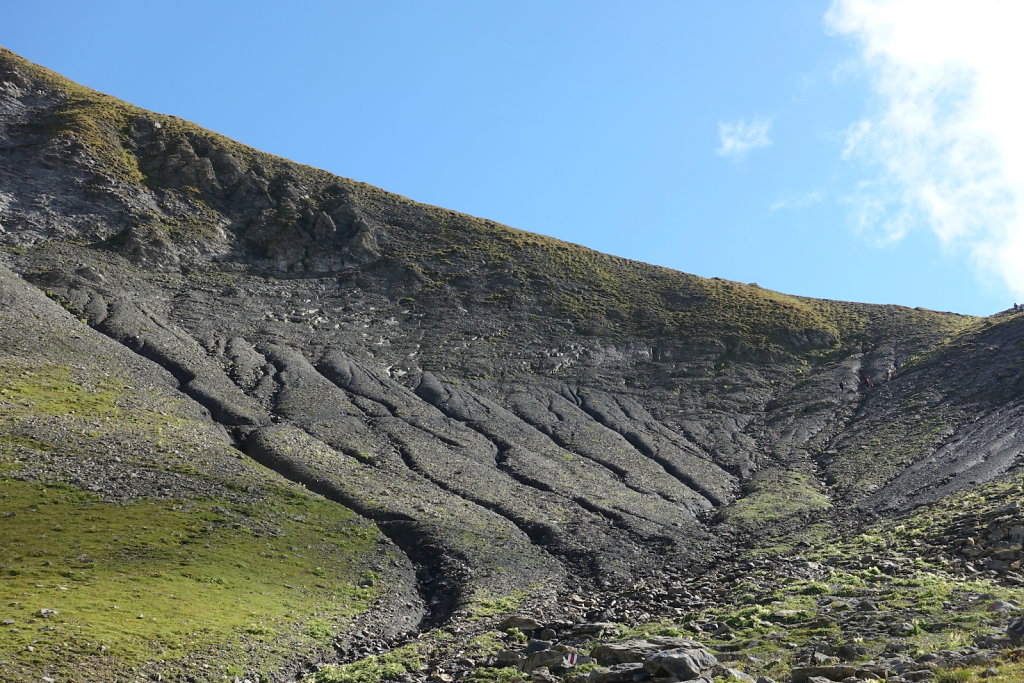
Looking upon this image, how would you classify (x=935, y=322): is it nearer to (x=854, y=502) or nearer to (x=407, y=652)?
(x=854, y=502)

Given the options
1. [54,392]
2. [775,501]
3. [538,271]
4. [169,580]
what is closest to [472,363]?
[538,271]

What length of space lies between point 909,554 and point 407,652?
28.6 meters

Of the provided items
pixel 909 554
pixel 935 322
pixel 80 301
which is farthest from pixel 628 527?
pixel 935 322

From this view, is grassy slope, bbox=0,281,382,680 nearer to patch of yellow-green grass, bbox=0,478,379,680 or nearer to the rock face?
patch of yellow-green grass, bbox=0,478,379,680

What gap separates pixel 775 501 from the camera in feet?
224

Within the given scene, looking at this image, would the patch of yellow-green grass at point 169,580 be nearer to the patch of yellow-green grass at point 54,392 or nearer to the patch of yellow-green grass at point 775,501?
the patch of yellow-green grass at point 54,392

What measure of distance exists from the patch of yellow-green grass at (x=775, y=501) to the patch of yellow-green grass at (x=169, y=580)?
97.8 feet

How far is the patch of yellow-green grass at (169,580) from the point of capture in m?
29.6

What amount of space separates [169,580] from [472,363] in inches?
2580

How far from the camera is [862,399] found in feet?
338

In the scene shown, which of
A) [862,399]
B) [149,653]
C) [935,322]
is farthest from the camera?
[935,322]

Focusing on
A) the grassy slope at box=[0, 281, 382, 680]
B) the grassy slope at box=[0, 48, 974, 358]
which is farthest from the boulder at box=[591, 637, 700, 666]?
the grassy slope at box=[0, 48, 974, 358]

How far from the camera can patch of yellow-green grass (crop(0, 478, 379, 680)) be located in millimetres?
29641

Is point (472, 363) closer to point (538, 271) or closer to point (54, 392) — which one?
point (538, 271)
